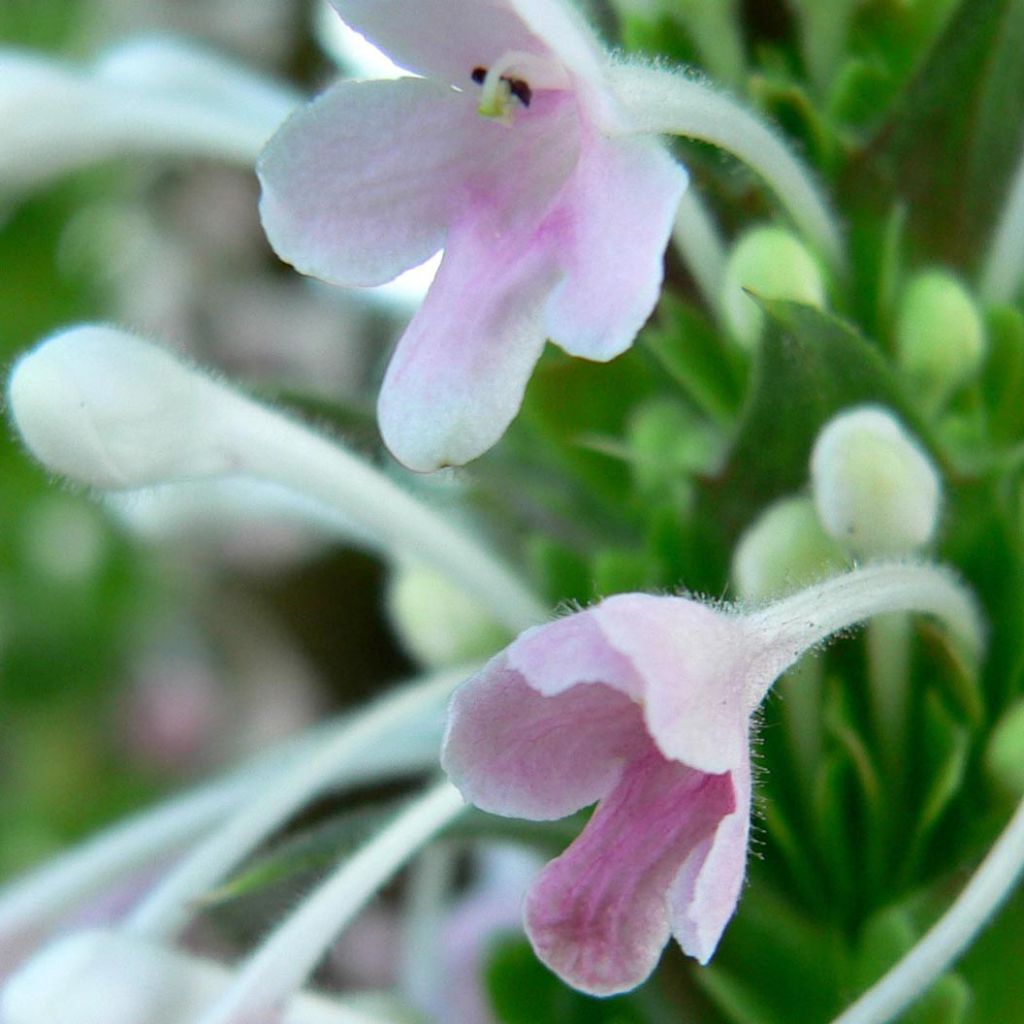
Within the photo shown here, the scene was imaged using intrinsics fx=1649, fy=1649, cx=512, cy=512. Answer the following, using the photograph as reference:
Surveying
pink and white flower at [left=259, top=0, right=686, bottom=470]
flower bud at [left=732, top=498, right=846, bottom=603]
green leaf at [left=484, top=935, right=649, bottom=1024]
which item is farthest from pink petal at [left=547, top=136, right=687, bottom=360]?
green leaf at [left=484, top=935, right=649, bottom=1024]

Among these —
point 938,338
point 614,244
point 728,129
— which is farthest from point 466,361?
point 938,338

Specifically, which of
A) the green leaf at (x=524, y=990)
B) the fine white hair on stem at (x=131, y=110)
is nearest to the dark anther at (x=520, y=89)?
the fine white hair on stem at (x=131, y=110)

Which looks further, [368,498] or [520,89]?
[368,498]

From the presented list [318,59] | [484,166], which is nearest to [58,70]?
[484,166]

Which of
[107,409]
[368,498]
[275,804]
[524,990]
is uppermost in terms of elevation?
[107,409]

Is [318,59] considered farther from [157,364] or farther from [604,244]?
[604,244]

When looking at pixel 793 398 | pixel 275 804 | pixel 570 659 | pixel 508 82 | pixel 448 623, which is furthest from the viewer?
pixel 448 623

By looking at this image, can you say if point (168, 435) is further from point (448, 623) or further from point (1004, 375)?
point (1004, 375)
